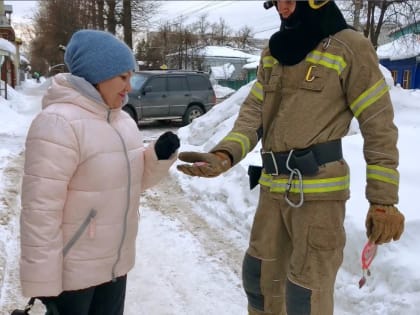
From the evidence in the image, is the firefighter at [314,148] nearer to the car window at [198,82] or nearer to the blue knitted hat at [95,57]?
the blue knitted hat at [95,57]

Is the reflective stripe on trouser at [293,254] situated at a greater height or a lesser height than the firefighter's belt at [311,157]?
lesser

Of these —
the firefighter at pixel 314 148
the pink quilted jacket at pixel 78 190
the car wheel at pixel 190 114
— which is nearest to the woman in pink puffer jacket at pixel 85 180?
the pink quilted jacket at pixel 78 190

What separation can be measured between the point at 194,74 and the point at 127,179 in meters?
14.1

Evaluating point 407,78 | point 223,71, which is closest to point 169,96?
point 407,78

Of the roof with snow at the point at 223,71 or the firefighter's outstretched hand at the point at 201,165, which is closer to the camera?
the firefighter's outstretched hand at the point at 201,165

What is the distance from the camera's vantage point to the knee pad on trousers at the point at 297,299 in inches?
96.1

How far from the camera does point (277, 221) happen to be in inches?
102

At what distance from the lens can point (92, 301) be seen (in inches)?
95.7

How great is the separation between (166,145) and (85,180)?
404mm

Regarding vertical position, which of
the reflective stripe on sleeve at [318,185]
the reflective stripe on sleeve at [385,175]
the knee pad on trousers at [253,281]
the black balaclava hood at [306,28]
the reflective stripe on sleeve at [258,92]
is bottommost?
the knee pad on trousers at [253,281]

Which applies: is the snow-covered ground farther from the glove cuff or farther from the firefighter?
the glove cuff

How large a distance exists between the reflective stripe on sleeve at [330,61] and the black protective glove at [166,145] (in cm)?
75

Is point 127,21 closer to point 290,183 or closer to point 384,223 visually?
point 290,183

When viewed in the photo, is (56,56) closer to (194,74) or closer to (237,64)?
(237,64)
